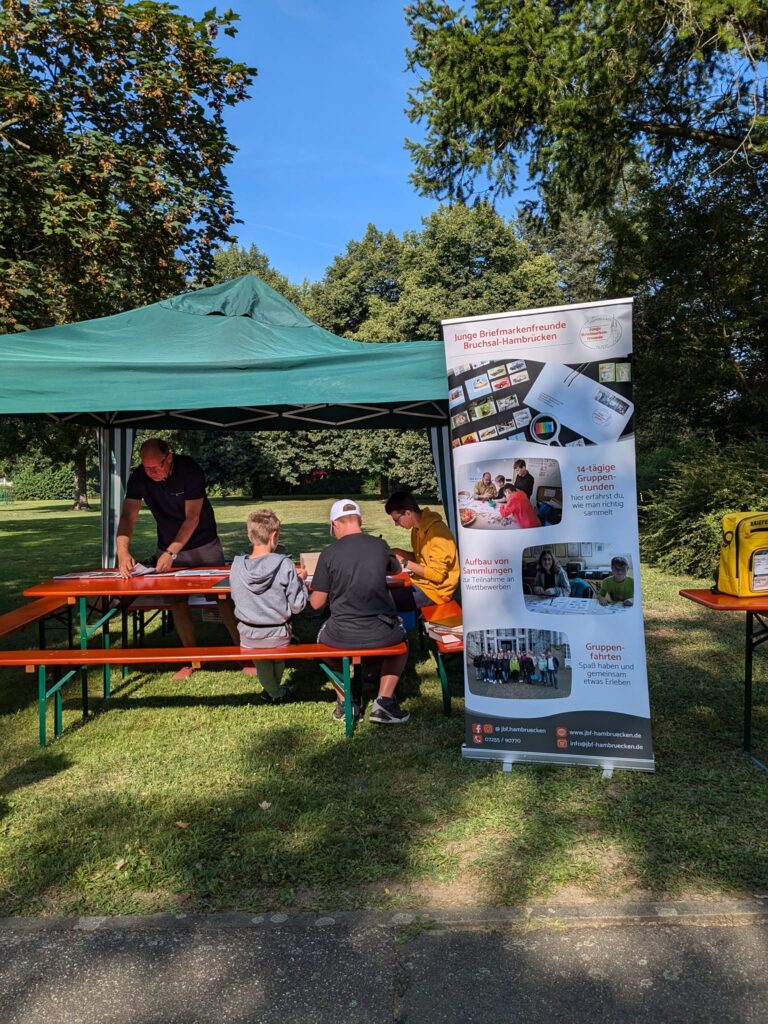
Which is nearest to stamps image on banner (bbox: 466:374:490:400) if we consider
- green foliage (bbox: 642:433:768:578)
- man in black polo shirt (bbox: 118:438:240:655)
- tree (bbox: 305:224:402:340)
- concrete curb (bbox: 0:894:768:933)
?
concrete curb (bbox: 0:894:768:933)

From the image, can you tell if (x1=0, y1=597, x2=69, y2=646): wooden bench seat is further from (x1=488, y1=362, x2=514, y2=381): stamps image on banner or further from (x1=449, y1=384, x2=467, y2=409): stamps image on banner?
(x1=488, y1=362, x2=514, y2=381): stamps image on banner

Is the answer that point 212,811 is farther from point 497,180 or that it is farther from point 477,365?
point 497,180

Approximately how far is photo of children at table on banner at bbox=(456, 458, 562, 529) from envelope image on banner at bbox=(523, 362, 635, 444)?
0.78 ft

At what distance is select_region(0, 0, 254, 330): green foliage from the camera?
8805 mm

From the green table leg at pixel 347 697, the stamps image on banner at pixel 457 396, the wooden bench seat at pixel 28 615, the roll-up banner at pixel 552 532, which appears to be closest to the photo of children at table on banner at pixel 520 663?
the roll-up banner at pixel 552 532

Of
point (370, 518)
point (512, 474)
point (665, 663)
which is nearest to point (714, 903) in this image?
point (512, 474)

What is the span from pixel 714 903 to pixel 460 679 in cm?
294

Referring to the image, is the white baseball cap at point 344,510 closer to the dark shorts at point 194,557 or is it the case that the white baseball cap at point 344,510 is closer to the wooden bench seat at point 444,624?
the wooden bench seat at point 444,624

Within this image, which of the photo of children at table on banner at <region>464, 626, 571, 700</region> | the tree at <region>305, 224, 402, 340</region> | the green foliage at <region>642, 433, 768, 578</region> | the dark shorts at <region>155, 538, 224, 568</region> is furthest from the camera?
Result: the tree at <region>305, 224, 402, 340</region>

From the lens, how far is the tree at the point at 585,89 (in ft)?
33.8

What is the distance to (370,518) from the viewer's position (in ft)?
79.5

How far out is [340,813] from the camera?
3357 millimetres

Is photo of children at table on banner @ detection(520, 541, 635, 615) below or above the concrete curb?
above

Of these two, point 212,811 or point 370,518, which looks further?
point 370,518
